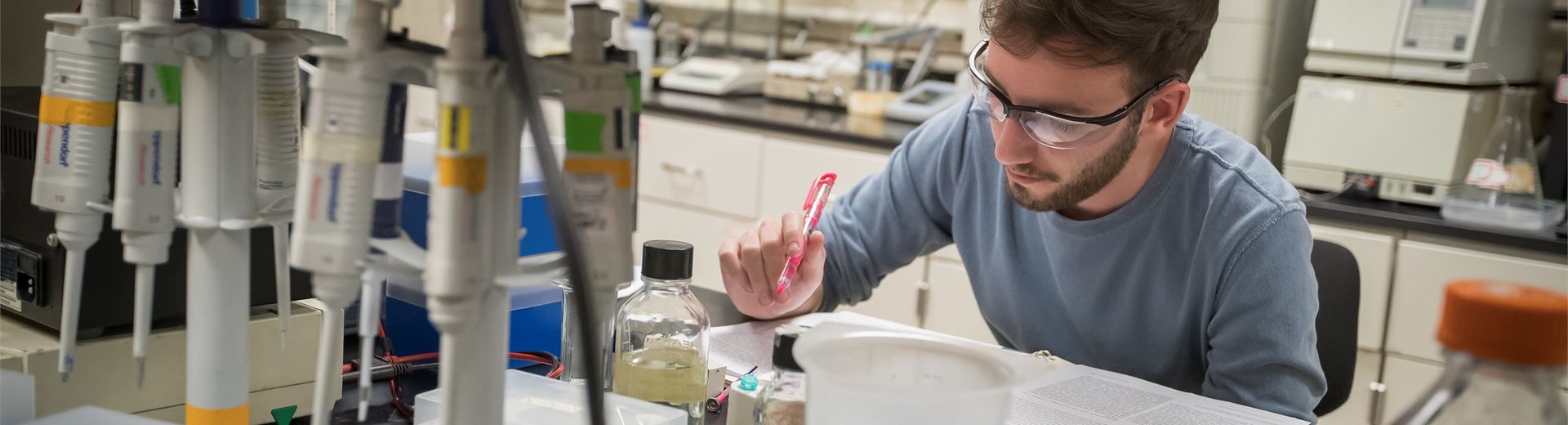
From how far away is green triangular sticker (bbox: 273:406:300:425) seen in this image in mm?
1001

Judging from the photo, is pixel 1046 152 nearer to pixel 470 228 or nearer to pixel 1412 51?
pixel 470 228

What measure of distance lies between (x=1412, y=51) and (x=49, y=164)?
242cm

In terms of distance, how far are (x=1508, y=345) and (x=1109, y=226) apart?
97 cm

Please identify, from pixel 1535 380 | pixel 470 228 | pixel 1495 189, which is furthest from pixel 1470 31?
pixel 470 228

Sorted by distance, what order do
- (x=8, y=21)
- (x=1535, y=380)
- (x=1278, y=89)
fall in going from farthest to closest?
(x=1278, y=89) → (x=8, y=21) → (x=1535, y=380)

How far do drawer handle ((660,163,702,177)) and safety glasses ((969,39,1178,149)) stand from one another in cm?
198

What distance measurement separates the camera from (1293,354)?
1294 mm

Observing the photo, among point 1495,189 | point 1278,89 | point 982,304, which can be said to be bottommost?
point 982,304

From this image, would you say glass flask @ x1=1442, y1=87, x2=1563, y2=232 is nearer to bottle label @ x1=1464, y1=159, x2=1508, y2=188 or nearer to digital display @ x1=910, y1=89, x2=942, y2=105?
bottle label @ x1=1464, y1=159, x2=1508, y2=188

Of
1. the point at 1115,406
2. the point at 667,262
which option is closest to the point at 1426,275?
the point at 1115,406

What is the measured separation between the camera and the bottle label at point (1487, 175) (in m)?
2.38

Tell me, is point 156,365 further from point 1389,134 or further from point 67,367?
point 1389,134

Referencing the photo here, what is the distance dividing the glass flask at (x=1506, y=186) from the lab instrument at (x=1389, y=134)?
1.0 inches

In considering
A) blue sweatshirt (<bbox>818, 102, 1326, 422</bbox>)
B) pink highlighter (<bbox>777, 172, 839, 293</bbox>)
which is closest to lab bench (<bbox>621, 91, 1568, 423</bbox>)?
pink highlighter (<bbox>777, 172, 839, 293</bbox>)
